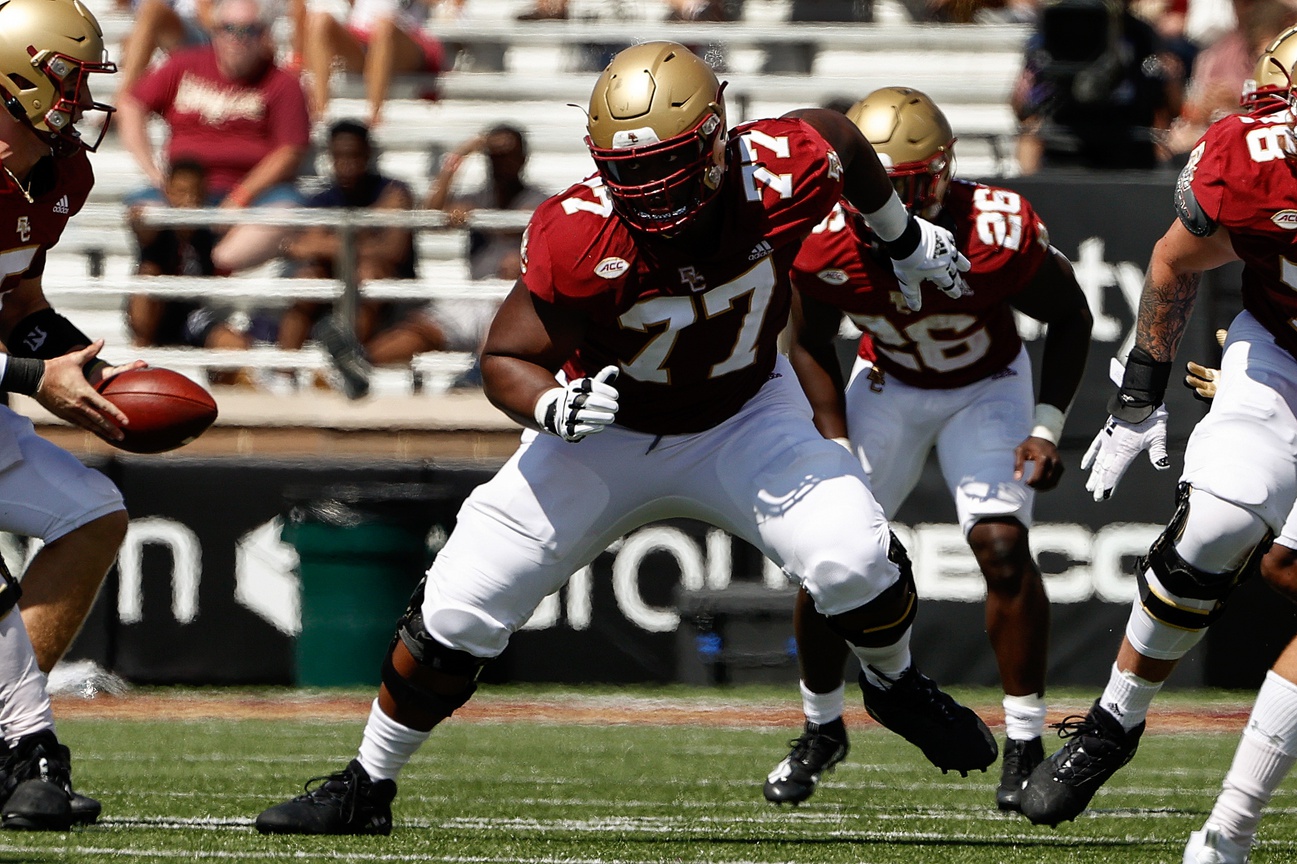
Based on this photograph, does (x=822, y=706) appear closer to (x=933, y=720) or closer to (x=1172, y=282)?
(x=933, y=720)

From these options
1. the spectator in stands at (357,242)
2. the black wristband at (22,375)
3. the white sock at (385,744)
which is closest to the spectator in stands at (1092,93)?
the spectator in stands at (357,242)

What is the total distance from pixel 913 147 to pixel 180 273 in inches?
193

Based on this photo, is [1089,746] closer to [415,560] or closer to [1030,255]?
[1030,255]

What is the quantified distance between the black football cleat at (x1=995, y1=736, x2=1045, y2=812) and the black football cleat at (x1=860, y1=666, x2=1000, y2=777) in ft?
1.13

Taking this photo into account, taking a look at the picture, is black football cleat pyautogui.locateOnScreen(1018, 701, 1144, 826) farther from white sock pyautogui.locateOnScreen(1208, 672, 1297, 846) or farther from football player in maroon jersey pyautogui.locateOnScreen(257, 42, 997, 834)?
white sock pyautogui.locateOnScreen(1208, 672, 1297, 846)

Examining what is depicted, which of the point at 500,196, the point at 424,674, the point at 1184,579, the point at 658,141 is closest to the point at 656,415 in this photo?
the point at 658,141

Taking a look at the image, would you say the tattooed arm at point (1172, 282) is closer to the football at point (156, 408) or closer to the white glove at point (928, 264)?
the white glove at point (928, 264)

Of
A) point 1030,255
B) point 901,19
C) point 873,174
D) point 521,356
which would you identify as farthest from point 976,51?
point 521,356

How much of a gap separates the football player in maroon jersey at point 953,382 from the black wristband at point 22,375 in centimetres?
203

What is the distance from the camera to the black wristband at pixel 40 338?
15.5 ft

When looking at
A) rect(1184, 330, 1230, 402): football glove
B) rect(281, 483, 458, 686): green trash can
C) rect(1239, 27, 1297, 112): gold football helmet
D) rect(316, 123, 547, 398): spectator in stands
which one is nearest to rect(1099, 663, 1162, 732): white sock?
rect(1184, 330, 1230, 402): football glove

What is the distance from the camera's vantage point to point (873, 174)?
4480 mm

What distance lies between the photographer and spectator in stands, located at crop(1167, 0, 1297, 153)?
9492 mm

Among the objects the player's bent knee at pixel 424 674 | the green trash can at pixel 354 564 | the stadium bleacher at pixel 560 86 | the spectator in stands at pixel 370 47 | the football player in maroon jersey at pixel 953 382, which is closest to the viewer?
the player's bent knee at pixel 424 674
